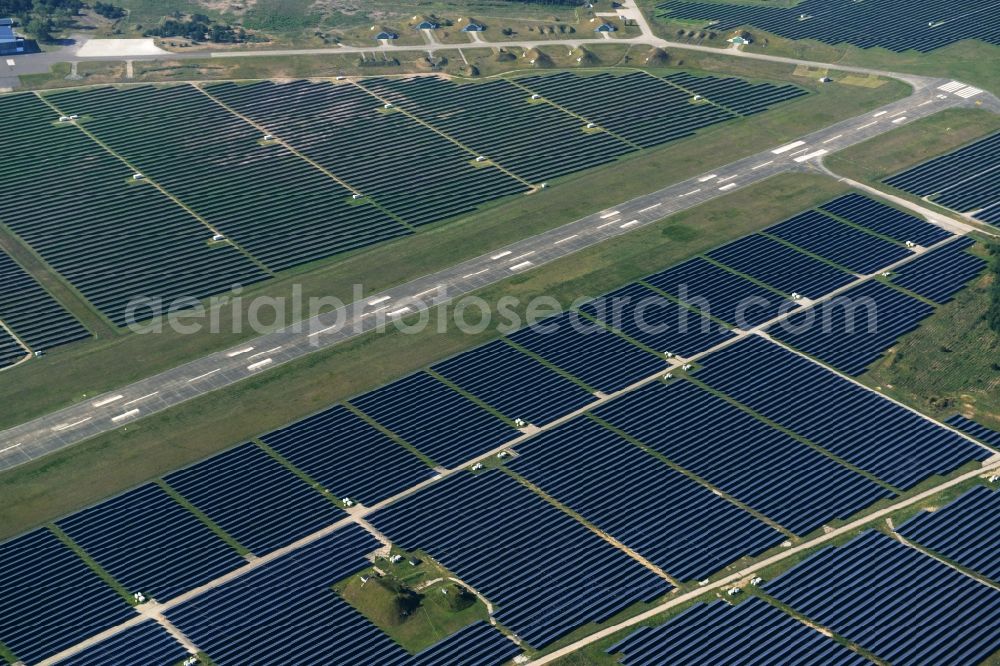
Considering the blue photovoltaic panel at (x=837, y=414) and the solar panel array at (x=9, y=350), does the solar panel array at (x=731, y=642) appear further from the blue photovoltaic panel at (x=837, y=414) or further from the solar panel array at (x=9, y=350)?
the solar panel array at (x=9, y=350)

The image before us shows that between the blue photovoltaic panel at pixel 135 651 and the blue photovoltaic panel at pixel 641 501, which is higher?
the blue photovoltaic panel at pixel 641 501

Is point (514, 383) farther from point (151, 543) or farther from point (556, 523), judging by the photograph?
point (151, 543)

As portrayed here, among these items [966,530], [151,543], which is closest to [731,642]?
[966,530]

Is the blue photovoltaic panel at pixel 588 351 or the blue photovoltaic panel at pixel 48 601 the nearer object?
the blue photovoltaic panel at pixel 48 601

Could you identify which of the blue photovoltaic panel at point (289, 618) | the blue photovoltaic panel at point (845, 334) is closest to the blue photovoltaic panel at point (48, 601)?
the blue photovoltaic panel at point (289, 618)

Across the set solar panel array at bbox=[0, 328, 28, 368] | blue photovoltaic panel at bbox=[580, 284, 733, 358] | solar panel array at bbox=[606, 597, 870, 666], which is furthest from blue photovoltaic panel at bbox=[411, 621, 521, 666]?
solar panel array at bbox=[0, 328, 28, 368]

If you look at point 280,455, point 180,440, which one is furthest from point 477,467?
point 180,440

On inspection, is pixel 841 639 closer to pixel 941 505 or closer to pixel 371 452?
pixel 941 505
